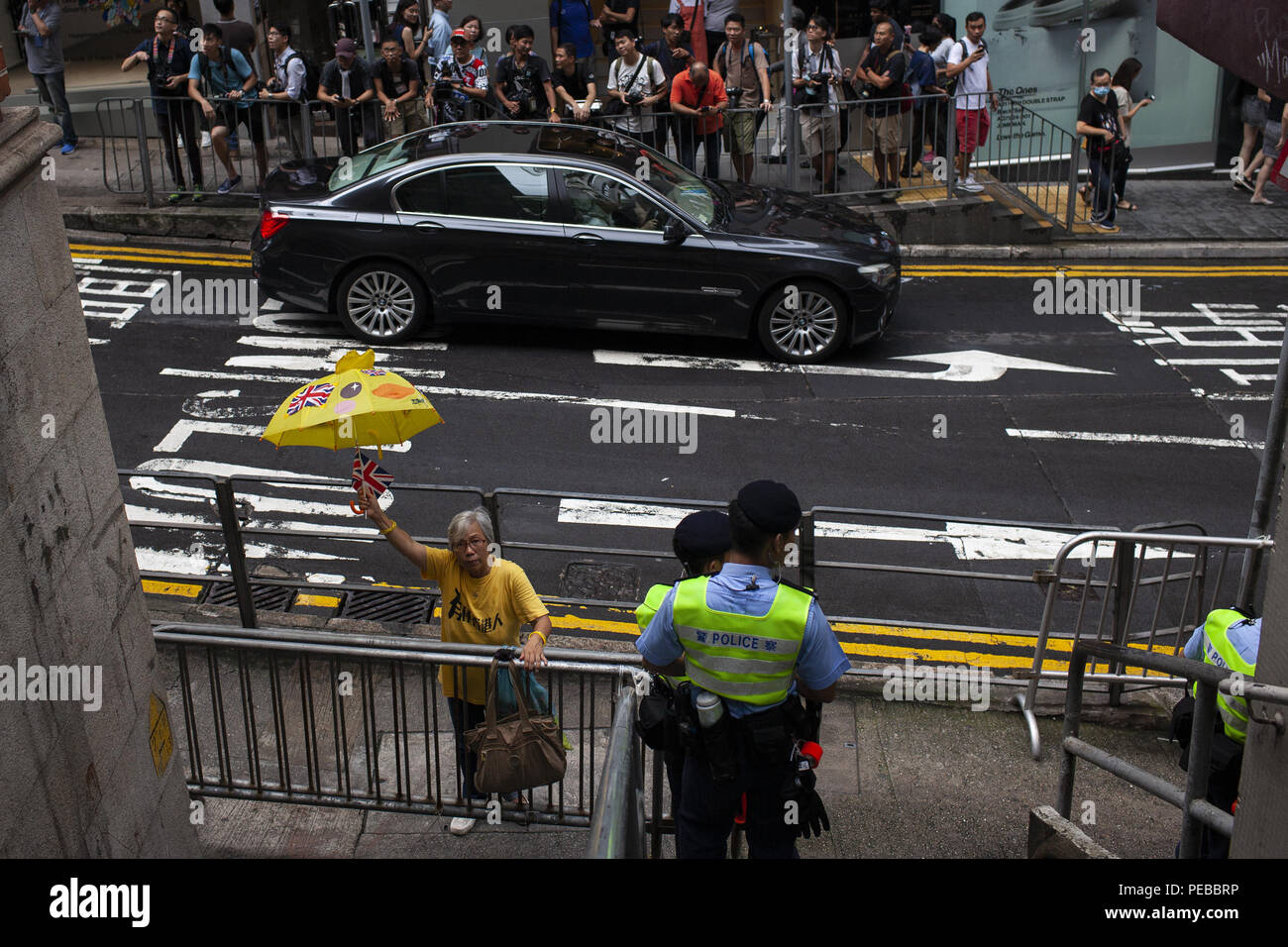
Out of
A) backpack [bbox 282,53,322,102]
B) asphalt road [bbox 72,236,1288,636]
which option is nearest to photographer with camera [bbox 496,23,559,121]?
backpack [bbox 282,53,322,102]

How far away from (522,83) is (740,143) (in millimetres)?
2618

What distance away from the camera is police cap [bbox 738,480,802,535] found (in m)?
4.41

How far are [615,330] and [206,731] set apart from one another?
6.84 meters

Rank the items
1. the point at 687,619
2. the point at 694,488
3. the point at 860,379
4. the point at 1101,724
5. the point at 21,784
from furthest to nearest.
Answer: the point at 860,379
the point at 694,488
the point at 1101,724
the point at 687,619
the point at 21,784

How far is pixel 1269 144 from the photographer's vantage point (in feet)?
57.5

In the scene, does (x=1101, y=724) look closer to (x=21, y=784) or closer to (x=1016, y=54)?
(x=21, y=784)

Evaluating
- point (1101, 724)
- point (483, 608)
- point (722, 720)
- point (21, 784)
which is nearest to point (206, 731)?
point (483, 608)

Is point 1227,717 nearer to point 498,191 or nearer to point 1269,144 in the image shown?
point 498,191

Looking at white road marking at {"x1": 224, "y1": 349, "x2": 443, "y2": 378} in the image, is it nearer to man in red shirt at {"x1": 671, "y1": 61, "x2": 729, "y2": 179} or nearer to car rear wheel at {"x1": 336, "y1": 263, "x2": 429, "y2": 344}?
car rear wheel at {"x1": 336, "y1": 263, "x2": 429, "y2": 344}

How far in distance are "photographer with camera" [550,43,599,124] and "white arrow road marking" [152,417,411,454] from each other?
6.34 meters

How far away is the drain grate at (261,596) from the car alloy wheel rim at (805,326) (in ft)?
17.4

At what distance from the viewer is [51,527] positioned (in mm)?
4191

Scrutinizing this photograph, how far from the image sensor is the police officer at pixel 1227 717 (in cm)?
457

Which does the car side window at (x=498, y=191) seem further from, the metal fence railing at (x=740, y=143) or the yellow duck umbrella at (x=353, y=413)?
the yellow duck umbrella at (x=353, y=413)
